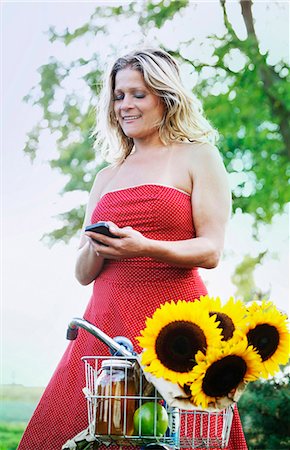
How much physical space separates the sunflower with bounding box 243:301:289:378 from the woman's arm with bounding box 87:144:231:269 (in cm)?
41

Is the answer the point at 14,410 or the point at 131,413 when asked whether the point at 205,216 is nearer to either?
the point at 131,413

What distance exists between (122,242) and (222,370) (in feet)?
Result: 1.72

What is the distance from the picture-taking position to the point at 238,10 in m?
7.71

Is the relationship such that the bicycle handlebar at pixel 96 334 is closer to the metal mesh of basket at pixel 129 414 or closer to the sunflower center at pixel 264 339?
the metal mesh of basket at pixel 129 414

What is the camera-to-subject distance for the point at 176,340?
1.87 metres

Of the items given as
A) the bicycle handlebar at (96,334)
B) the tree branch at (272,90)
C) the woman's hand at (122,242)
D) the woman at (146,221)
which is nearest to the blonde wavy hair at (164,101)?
the woman at (146,221)

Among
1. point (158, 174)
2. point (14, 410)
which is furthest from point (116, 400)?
point (14, 410)

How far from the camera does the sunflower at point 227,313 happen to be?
1913mm

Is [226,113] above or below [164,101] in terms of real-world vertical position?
above

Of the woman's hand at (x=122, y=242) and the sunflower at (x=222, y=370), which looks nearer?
the sunflower at (x=222, y=370)

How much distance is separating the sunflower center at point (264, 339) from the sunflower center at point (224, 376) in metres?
0.08

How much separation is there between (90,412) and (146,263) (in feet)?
1.86

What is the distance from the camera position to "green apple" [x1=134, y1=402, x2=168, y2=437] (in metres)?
1.92

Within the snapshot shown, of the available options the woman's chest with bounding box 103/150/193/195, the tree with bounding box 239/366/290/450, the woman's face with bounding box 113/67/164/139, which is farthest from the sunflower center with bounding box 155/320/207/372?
the tree with bounding box 239/366/290/450
